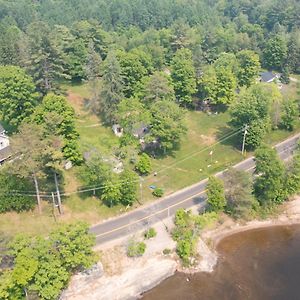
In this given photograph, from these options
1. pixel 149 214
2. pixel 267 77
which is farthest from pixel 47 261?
pixel 267 77

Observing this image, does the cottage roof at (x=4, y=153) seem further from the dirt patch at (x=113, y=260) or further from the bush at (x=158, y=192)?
the bush at (x=158, y=192)

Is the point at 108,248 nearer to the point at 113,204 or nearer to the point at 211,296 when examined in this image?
the point at 113,204

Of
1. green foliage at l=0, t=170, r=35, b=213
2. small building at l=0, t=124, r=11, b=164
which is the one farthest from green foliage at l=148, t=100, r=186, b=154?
green foliage at l=0, t=170, r=35, b=213

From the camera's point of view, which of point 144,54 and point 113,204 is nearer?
point 113,204

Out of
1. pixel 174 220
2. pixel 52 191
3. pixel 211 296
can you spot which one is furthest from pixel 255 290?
pixel 52 191

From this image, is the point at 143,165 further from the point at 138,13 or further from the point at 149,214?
the point at 138,13

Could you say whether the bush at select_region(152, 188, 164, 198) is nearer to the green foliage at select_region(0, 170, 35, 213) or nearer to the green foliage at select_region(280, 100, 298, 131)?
the green foliage at select_region(0, 170, 35, 213)

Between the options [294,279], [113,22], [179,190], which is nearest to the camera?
[294,279]
